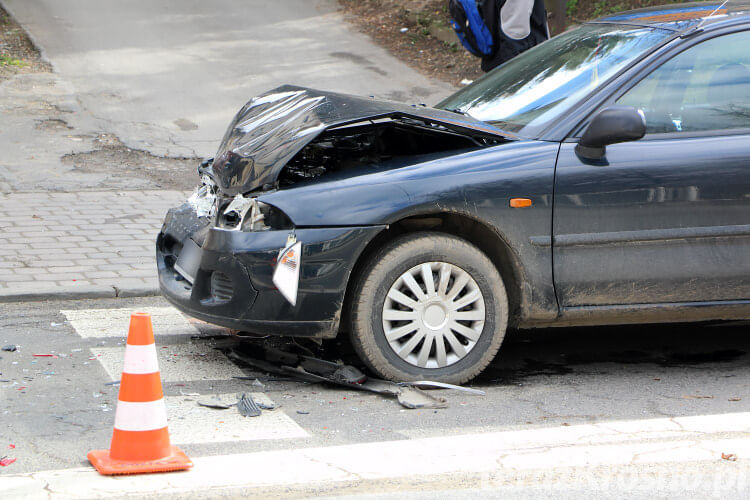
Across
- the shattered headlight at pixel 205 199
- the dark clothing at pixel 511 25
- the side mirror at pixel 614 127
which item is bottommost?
the shattered headlight at pixel 205 199

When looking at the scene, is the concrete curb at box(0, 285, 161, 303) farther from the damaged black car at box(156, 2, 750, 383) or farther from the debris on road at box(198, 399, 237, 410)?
the debris on road at box(198, 399, 237, 410)

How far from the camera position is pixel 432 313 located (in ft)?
14.8

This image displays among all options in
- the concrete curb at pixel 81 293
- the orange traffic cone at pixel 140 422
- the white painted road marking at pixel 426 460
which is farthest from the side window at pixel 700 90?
the concrete curb at pixel 81 293

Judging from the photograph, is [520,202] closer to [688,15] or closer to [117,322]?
[688,15]


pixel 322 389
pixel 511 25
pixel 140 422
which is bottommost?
pixel 322 389

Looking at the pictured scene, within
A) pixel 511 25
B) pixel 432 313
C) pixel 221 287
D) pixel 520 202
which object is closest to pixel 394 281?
pixel 432 313

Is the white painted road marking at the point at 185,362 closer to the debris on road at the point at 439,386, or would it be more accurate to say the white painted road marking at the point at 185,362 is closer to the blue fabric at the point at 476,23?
the debris on road at the point at 439,386

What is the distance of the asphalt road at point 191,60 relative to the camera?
37.2 ft

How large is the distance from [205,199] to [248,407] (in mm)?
1393

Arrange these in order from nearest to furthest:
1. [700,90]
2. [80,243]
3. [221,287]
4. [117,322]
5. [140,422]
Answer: [140,422], [221,287], [700,90], [117,322], [80,243]

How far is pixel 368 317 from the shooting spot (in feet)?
14.7

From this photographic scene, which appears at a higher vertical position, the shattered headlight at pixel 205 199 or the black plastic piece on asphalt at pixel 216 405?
the shattered headlight at pixel 205 199

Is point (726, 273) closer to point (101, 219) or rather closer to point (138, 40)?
point (101, 219)

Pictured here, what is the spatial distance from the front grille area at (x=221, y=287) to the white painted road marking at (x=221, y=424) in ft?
1.52
